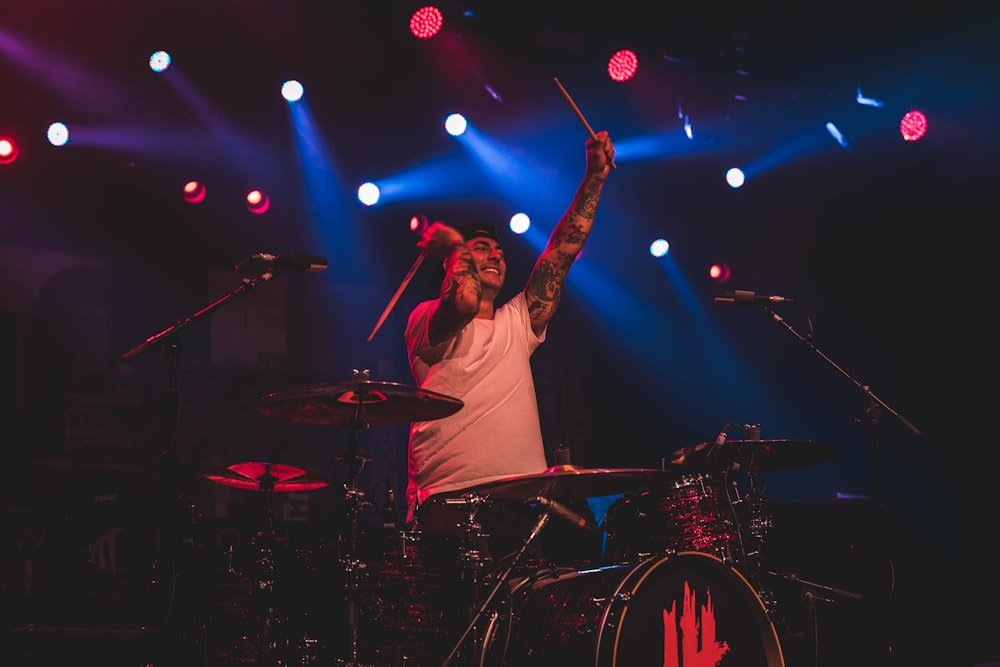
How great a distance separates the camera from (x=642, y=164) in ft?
26.1

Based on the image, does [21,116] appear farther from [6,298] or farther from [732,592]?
[732,592]

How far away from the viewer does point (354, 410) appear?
3.56m

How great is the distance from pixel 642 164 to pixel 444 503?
195 inches

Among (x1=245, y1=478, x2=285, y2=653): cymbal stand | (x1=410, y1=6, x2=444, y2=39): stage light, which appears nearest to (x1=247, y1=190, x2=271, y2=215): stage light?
(x1=410, y1=6, x2=444, y2=39): stage light

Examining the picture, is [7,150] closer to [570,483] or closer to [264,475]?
[264,475]

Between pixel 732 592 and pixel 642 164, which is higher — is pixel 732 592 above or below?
below

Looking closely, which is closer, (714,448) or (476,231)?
(714,448)

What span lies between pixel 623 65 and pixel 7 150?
13.4 feet

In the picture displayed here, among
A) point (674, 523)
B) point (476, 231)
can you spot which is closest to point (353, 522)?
point (674, 523)

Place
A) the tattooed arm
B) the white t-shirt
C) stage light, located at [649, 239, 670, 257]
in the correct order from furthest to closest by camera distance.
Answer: stage light, located at [649, 239, 670, 257] < the tattooed arm < the white t-shirt

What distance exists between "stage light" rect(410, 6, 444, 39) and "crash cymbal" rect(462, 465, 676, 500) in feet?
12.4

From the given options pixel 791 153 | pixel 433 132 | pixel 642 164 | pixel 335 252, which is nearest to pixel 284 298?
pixel 335 252

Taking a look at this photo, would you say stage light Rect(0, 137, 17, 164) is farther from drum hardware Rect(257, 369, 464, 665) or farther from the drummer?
drum hardware Rect(257, 369, 464, 665)

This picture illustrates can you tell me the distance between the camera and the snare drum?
383cm
